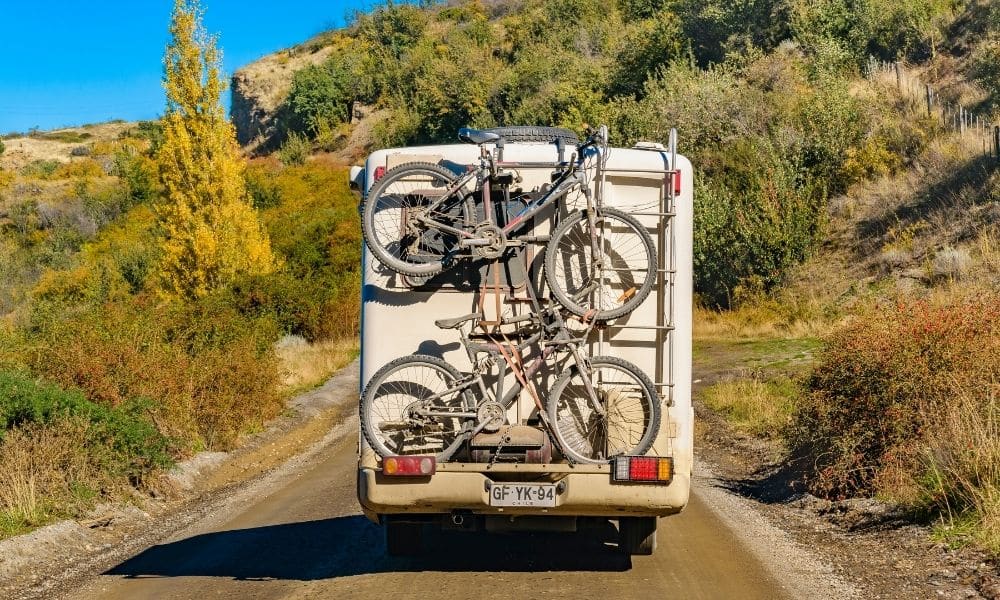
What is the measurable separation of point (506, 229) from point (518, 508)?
1901 mm

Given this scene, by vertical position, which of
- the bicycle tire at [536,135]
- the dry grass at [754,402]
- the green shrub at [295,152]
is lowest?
the dry grass at [754,402]

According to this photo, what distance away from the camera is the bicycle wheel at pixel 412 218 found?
7.61 m

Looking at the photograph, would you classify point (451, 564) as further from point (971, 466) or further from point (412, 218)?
point (971, 466)

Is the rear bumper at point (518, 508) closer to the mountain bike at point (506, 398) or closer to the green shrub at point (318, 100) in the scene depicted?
the mountain bike at point (506, 398)

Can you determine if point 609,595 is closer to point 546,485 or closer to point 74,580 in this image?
point 546,485

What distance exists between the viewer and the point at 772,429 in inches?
601

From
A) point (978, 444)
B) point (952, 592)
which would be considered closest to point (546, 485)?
point (952, 592)

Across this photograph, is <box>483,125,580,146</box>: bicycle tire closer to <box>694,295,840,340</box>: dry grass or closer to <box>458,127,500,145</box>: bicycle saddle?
<box>458,127,500,145</box>: bicycle saddle

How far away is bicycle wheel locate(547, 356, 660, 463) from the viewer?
7270 millimetres

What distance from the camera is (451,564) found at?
850 cm

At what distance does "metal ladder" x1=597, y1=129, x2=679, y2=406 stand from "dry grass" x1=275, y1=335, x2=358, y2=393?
1476cm

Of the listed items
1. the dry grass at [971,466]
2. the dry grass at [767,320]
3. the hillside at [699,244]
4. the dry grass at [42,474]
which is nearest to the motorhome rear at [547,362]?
the dry grass at [971,466]

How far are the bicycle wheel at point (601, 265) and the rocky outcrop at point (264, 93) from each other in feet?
256

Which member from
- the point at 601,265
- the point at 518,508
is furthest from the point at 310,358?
the point at 601,265
